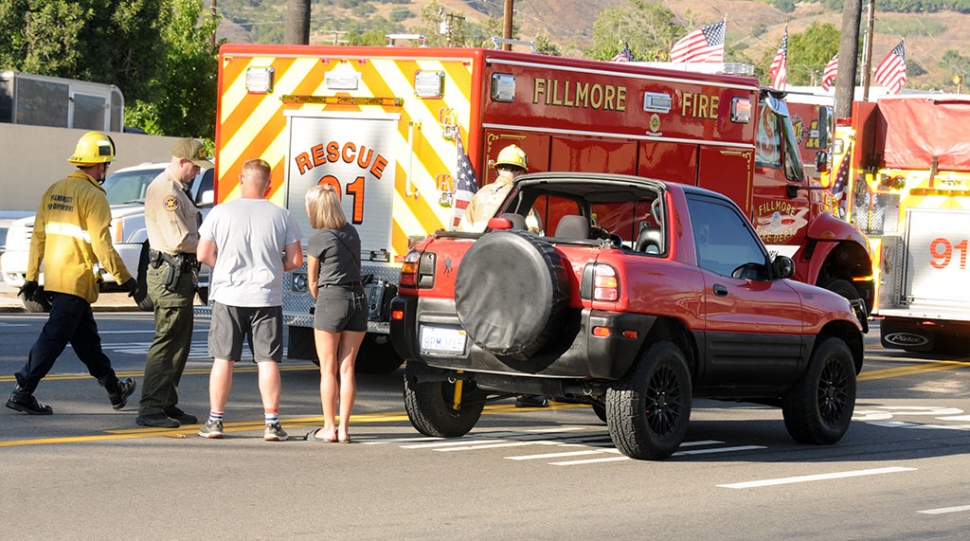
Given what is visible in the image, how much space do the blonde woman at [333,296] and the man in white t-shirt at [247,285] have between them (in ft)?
0.66

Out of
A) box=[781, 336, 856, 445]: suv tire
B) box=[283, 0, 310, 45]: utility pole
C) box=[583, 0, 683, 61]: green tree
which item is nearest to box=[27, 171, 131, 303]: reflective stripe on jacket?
box=[781, 336, 856, 445]: suv tire

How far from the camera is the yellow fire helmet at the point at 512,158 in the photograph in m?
11.5

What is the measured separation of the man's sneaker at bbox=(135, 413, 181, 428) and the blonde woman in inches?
40.3

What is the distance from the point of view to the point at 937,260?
1727 centimetres

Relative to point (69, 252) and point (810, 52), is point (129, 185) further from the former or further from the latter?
point (810, 52)

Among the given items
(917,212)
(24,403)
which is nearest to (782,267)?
(24,403)

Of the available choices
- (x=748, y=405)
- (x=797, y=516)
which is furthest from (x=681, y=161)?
(x=797, y=516)

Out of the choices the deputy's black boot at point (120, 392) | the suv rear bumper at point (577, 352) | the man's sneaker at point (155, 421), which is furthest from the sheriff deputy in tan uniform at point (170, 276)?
the suv rear bumper at point (577, 352)

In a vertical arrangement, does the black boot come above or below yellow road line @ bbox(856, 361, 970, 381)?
above

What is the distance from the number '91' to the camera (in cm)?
1702

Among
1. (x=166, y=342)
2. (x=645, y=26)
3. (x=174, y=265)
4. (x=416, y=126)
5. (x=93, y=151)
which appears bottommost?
(x=166, y=342)

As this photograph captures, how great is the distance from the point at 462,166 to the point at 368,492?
459 centimetres

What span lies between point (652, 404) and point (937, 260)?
30.1ft

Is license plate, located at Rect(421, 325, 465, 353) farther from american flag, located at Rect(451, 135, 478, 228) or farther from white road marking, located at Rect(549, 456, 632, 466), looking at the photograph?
american flag, located at Rect(451, 135, 478, 228)
